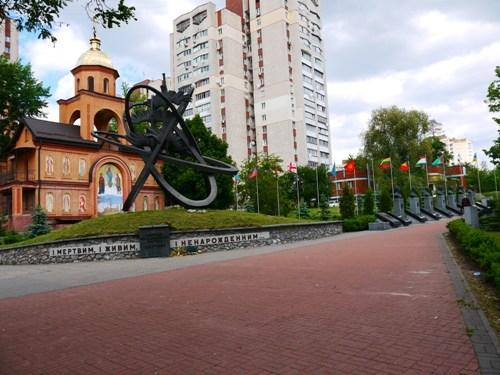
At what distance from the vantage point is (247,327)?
5.91 m

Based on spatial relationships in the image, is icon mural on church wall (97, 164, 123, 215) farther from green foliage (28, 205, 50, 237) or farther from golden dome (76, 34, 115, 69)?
golden dome (76, 34, 115, 69)

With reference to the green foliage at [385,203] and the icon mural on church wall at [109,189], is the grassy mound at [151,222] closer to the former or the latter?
the icon mural on church wall at [109,189]

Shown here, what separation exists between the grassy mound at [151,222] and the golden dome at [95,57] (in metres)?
27.9

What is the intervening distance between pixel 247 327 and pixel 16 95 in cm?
4156

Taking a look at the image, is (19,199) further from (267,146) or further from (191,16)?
(191,16)

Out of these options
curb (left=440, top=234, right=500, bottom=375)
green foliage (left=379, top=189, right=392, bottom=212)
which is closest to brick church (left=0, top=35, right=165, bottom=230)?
green foliage (left=379, top=189, right=392, bottom=212)

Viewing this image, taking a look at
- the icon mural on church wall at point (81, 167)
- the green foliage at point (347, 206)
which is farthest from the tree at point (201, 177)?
the green foliage at point (347, 206)

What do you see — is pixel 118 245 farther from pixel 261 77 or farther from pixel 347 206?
pixel 261 77

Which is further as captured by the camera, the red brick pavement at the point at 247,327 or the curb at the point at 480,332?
the red brick pavement at the point at 247,327

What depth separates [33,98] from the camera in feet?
132

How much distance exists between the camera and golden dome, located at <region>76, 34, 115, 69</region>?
140ft

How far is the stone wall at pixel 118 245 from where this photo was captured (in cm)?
1716

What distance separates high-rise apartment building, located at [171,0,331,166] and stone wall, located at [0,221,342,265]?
176 feet

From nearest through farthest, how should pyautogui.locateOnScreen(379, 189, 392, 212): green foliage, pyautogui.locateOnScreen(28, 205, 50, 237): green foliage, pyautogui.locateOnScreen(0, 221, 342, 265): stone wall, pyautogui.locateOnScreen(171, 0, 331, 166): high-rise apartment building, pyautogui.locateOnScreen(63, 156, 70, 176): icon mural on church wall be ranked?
pyautogui.locateOnScreen(0, 221, 342, 265): stone wall
pyautogui.locateOnScreen(28, 205, 50, 237): green foliage
pyautogui.locateOnScreen(63, 156, 70, 176): icon mural on church wall
pyautogui.locateOnScreen(379, 189, 392, 212): green foliage
pyautogui.locateOnScreen(171, 0, 331, 166): high-rise apartment building
